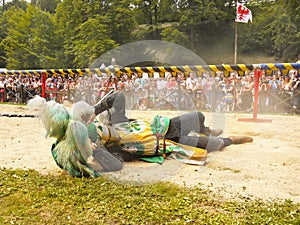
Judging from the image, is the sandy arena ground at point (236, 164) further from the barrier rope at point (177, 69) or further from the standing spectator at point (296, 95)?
the standing spectator at point (296, 95)

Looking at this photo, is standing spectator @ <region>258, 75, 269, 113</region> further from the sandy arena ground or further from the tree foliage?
the tree foliage

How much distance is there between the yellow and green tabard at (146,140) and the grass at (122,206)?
57 centimetres

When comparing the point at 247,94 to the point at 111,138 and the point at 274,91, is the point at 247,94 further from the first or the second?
the point at 111,138

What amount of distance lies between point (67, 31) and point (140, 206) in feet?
105

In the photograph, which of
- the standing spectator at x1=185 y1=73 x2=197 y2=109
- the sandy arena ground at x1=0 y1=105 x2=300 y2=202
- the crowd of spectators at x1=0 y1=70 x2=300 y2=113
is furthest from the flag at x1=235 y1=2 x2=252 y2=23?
the sandy arena ground at x1=0 y1=105 x2=300 y2=202

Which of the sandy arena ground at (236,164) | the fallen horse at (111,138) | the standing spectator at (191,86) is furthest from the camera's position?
the standing spectator at (191,86)

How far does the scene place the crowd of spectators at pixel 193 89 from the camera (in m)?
8.51

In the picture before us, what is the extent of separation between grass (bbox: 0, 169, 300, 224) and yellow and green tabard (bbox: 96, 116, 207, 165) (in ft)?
1.86

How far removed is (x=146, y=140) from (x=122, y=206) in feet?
3.91

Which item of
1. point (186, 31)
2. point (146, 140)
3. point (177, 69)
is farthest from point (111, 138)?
point (186, 31)

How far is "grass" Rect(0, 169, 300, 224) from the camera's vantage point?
7.48 ft

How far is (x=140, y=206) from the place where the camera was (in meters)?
2.49

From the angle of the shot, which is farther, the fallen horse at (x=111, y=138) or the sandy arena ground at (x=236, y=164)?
the fallen horse at (x=111, y=138)

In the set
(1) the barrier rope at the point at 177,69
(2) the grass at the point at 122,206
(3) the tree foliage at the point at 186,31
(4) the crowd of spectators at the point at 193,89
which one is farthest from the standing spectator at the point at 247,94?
(3) the tree foliage at the point at 186,31
